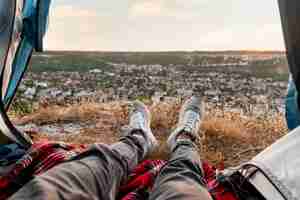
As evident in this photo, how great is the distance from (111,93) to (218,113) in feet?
6.64

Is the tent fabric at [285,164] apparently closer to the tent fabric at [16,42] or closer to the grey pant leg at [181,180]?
the grey pant leg at [181,180]

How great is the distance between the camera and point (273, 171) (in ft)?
3.41

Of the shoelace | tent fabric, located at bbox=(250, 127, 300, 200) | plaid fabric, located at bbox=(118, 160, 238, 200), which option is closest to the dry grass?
the shoelace

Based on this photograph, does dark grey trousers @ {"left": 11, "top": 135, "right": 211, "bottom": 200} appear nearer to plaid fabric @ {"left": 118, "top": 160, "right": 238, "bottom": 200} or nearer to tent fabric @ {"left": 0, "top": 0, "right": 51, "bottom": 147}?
plaid fabric @ {"left": 118, "top": 160, "right": 238, "bottom": 200}

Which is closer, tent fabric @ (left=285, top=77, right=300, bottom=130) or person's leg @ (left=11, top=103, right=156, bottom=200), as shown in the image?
person's leg @ (left=11, top=103, right=156, bottom=200)

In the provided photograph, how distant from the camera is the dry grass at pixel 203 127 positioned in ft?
7.59

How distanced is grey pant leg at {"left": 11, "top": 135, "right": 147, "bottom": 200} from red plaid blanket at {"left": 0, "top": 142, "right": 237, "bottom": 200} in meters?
0.05

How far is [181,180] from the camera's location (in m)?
1.23

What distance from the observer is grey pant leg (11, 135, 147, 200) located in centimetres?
112

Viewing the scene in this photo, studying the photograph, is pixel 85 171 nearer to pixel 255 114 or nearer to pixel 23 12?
pixel 23 12

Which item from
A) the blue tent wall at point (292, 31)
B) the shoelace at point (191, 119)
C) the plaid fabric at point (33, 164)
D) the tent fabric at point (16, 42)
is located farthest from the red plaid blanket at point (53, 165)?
the blue tent wall at point (292, 31)

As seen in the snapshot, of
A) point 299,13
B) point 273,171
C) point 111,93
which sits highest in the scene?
point 299,13

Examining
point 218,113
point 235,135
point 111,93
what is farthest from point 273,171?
point 111,93

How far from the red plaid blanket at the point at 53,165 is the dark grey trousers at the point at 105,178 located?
0.15 ft
